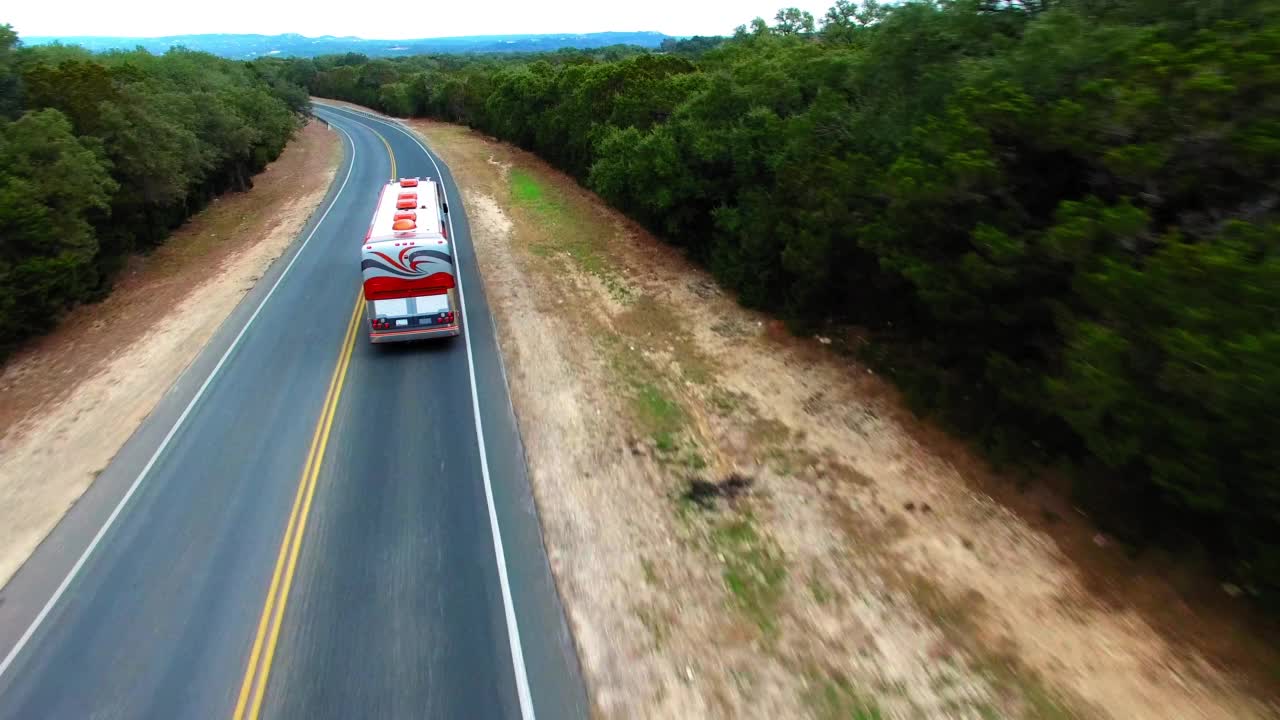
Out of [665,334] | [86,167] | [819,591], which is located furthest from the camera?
[86,167]

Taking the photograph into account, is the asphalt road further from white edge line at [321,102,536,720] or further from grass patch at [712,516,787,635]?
grass patch at [712,516,787,635]

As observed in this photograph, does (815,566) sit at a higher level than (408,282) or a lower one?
lower

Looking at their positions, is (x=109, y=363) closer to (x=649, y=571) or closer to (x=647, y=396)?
(x=647, y=396)

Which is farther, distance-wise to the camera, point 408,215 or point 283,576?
point 408,215

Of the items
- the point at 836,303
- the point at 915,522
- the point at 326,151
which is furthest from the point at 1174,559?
the point at 326,151

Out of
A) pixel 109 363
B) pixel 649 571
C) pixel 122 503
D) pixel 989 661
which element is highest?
pixel 989 661

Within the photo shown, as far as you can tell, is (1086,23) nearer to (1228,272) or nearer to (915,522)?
(1228,272)

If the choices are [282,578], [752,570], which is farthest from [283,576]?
[752,570]

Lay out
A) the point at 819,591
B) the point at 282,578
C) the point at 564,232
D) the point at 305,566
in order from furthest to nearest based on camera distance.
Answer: the point at 564,232 < the point at 305,566 < the point at 282,578 < the point at 819,591
